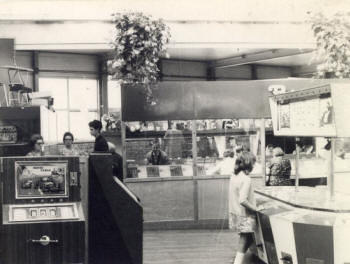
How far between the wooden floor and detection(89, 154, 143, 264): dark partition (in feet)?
5.10

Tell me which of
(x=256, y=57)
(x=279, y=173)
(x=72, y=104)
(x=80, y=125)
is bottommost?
(x=279, y=173)

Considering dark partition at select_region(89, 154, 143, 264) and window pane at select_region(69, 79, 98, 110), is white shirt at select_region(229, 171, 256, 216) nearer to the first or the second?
dark partition at select_region(89, 154, 143, 264)

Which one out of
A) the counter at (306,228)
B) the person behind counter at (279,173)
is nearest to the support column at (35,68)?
the person behind counter at (279,173)

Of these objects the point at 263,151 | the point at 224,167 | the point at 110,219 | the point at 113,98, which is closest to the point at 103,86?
the point at 113,98

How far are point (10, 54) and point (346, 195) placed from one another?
15.1 ft

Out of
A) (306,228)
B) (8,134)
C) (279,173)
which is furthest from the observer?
(279,173)

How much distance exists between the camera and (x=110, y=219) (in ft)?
11.1

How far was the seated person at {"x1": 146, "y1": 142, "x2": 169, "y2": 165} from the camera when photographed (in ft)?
21.0

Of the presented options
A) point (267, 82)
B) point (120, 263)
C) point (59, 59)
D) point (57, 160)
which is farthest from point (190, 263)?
point (59, 59)

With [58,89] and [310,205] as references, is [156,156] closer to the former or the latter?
[310,205]

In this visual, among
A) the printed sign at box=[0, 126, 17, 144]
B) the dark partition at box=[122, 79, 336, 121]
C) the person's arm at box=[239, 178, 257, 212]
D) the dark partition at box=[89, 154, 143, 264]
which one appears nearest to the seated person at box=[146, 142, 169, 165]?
the dark partition at box=[122, 79, 336, 121]

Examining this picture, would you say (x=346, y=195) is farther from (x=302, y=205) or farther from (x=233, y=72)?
(x=233, y=72)

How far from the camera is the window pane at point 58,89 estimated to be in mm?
11255

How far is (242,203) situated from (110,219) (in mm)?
1334
